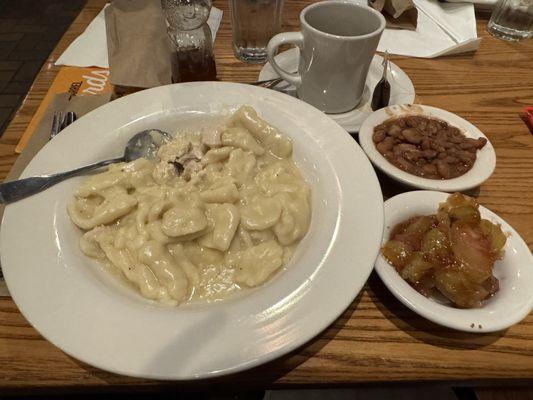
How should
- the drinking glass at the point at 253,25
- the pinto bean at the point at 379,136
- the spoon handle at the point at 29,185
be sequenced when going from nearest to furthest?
the spoon handle at the point at 29,185, the pinto bean at the point at 379,136, the drinking glass at the point at 253,25

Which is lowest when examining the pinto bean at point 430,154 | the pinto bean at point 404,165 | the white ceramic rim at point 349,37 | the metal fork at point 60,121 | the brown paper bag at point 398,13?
the metal fork at point 60,121

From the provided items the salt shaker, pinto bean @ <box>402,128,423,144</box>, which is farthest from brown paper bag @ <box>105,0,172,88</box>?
pinto bean @ <box>402,128,423,144</box>

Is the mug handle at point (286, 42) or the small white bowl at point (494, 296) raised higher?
the mug handle at point (286, 42)

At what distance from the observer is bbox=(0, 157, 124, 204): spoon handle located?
921mm

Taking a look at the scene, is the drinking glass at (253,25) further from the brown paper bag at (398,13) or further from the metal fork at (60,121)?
the metal fork at (60,121)

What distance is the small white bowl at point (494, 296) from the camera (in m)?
0.80

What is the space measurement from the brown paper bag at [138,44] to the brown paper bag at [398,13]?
0.92m

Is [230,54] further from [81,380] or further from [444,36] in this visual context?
[81,380]

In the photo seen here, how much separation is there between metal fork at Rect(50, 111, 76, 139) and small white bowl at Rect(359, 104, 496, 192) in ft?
2.86

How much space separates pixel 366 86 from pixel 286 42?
34 centimetres

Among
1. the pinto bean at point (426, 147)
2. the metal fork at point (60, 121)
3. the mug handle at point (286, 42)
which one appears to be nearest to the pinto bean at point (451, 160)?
the pinto bean at point (426, 147)

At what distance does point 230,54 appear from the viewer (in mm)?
1617

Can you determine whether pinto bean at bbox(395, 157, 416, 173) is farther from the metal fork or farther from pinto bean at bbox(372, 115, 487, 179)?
the metal fork

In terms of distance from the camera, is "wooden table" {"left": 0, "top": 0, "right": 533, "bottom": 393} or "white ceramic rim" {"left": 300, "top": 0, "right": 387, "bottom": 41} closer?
"wooden table" {"left": 0, "top": 0, "right": 533, "bottom": 393}
